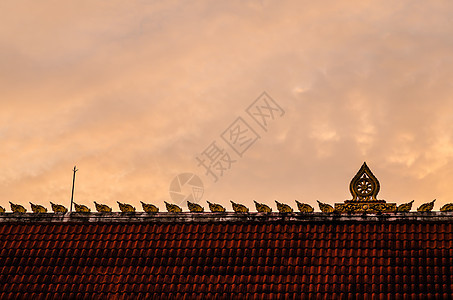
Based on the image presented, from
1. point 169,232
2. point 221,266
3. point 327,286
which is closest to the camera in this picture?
point 327,286

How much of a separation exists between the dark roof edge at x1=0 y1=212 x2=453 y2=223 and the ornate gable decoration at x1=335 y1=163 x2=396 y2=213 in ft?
0.93

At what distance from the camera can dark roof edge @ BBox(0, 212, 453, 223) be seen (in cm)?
2078

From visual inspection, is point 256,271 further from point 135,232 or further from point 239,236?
point 135,232

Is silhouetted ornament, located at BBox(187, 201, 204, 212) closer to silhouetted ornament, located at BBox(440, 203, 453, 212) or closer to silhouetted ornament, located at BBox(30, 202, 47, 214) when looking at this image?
silhouetted ornament, located at BBox(30, 202, 47, 214)

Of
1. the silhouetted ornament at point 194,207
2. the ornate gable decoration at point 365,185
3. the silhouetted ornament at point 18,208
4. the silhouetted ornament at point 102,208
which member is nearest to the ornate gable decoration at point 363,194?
the ornate gable decoration at point 365,185

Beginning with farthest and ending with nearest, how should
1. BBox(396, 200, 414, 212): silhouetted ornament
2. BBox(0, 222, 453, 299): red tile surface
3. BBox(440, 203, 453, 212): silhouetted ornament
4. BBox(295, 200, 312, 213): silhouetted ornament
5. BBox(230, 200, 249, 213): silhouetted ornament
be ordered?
BBox(230, 200, 249, 213): silhouetted ornament
BBox(295, 200, 312, 213): silhouetted ornament
BBox(396, 200, 414, 212): silhouetted ornament
BBox(440, 203, 453, 212): silhouetted ornament
BBox(0, 222, 453, 299): red tile surface

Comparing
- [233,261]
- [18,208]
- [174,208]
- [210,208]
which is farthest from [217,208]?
[18,208]

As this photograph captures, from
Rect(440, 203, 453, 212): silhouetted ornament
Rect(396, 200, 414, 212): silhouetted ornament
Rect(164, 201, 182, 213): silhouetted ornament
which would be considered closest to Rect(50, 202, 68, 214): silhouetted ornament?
Rect(164, 201, 182, 213): silhouetted ornament

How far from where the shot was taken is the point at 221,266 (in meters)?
20.0

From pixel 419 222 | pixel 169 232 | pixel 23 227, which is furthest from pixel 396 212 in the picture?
pixel 23 227

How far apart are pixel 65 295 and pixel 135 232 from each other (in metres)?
3.05

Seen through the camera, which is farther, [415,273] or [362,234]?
[362,234]

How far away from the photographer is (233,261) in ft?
65.9

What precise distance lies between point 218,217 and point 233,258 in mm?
1925
